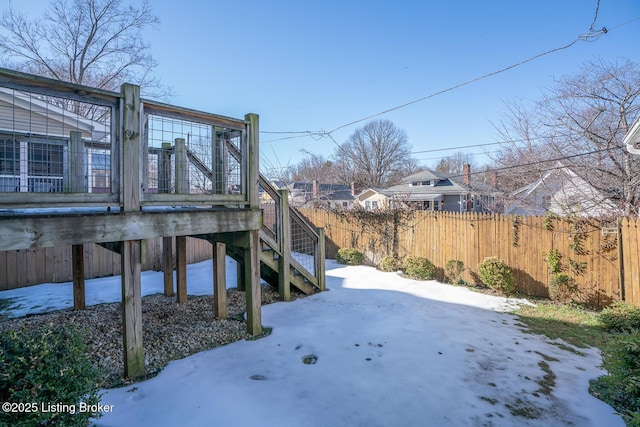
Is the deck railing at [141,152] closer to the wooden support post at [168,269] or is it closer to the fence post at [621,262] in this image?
the wooden support post at [168,269]

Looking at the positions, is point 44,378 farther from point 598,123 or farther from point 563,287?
point 598,123

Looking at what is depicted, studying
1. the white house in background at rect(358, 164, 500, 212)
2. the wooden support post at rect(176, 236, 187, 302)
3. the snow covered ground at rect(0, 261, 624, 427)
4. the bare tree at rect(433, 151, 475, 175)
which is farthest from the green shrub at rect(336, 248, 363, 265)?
the bare tree at rect(433, 151, 475, 175)

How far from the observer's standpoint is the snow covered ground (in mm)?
2584

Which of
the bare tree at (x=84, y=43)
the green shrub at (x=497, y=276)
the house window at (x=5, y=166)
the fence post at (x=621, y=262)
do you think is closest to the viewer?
the house window at (x=5, y=166)

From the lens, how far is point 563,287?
6.59m

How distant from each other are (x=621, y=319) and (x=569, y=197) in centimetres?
466

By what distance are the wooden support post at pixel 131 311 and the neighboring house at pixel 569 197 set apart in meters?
7.69

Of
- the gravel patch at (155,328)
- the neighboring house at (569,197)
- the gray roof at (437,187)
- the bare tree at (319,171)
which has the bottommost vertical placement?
the gravel patch at (155,328)

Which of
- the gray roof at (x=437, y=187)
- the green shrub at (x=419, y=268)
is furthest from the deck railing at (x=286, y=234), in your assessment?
the gray roof at (x=437, y=187)

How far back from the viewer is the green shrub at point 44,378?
1.78 metres

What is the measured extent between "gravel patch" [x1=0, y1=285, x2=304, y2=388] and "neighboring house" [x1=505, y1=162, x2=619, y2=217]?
22.8ft

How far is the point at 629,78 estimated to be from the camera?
25.7 ft

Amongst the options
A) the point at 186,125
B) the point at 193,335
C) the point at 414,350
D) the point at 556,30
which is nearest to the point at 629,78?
the point at 556,30

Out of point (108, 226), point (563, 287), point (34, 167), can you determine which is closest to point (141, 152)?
point (108, 226)
